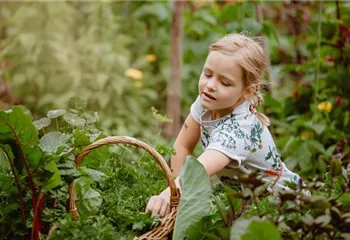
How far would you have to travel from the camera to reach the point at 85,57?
4.90 m

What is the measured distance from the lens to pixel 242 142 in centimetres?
192

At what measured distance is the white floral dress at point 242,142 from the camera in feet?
6.21

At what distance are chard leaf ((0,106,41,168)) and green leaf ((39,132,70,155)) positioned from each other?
58 millimetres

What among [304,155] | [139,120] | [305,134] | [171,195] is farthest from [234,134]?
[139,120]

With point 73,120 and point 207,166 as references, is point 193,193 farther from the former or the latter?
point 73,120

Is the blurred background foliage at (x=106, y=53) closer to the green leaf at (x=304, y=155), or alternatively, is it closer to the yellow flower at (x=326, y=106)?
the yellow flower at (x=326, y=106)

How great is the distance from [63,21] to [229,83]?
333 centimetres

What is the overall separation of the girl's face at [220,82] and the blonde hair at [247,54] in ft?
0.06

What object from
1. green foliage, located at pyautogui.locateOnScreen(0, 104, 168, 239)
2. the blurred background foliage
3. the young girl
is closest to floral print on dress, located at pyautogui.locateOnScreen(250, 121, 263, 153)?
the young girl

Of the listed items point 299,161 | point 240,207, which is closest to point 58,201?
point 240,207

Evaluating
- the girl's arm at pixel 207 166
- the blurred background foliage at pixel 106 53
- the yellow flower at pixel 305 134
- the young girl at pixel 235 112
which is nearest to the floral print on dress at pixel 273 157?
the young girl at pixel 235 112

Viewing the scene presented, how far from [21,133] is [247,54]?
733mm

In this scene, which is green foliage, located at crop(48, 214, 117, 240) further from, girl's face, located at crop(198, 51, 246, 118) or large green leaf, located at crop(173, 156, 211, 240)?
girl's face, located at crop(198, 51, 246, 118)

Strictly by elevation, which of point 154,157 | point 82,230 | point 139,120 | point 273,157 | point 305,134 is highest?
point 154,157
